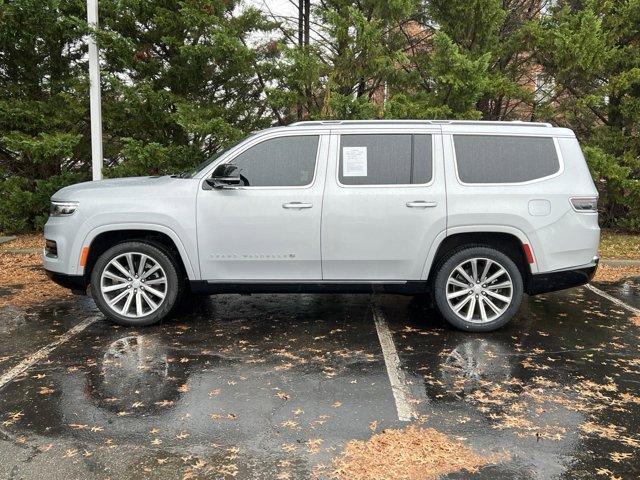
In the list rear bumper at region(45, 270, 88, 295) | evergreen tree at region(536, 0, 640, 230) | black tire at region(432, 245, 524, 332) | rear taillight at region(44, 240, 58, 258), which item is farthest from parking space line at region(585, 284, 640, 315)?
rear taillight at region(44, 240, 58, 258)

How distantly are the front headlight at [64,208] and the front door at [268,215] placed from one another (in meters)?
1.22

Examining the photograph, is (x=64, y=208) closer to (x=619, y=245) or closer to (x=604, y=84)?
(x=619, y=245)

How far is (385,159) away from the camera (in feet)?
18.0

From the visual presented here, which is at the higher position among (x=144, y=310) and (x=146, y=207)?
(x=146, y=207)

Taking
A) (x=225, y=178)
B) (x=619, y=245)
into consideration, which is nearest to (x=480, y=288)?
(x=225, y=178)

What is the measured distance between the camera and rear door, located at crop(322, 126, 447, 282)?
5359 millimetres

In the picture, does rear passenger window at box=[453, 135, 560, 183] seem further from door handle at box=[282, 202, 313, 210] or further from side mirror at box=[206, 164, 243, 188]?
side mirror at box=[206, 164, 243, 188]

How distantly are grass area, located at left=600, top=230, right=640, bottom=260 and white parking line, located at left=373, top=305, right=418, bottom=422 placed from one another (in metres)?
5.64

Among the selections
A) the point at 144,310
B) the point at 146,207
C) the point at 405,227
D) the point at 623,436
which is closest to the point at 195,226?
the point at 146,207

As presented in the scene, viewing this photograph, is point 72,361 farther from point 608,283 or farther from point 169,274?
point 608,283

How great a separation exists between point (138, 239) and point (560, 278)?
4102 millimetres

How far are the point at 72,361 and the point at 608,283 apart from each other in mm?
7025

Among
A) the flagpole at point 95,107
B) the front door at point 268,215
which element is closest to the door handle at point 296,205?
the front door at point 268,215

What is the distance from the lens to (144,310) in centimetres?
567
